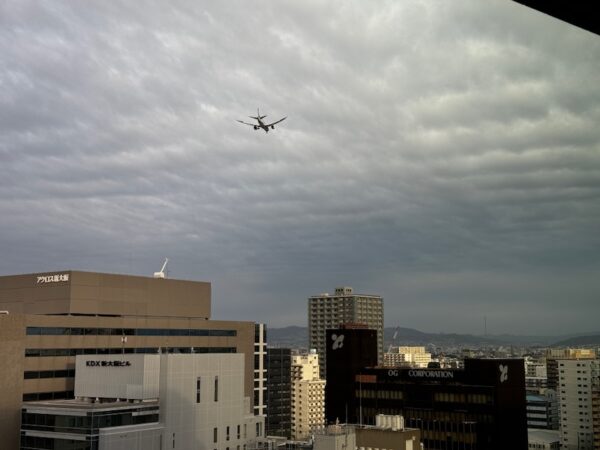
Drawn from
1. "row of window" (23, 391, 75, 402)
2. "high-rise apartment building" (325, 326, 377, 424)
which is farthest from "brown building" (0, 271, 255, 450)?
"high-rise apartment building" (325, 326, 377, 424)

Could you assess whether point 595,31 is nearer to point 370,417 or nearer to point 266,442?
point 266,442

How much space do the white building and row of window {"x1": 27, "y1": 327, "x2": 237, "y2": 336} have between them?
25.1 ft

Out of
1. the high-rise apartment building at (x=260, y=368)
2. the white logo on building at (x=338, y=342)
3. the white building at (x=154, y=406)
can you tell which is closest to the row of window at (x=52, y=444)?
the white building at (x=154, y=406)

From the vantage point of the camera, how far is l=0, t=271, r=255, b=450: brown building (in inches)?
3789

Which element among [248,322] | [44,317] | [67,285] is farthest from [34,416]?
[248,322]

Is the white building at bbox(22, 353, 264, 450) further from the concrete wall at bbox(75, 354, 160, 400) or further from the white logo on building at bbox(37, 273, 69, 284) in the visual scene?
the white logo on building at bbox(37, 273, 69, 284)

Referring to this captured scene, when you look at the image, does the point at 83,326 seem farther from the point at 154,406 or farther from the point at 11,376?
the point at 154,406

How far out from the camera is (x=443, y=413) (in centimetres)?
14200

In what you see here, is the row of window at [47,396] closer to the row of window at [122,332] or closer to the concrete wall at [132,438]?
the row of window at [122,332]

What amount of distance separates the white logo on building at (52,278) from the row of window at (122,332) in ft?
32.1

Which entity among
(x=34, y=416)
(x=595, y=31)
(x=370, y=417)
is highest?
(x=595, y=31)

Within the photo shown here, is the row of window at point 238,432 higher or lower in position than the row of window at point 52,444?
lower

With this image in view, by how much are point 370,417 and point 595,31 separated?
156463 mm

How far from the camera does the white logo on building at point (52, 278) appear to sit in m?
112
